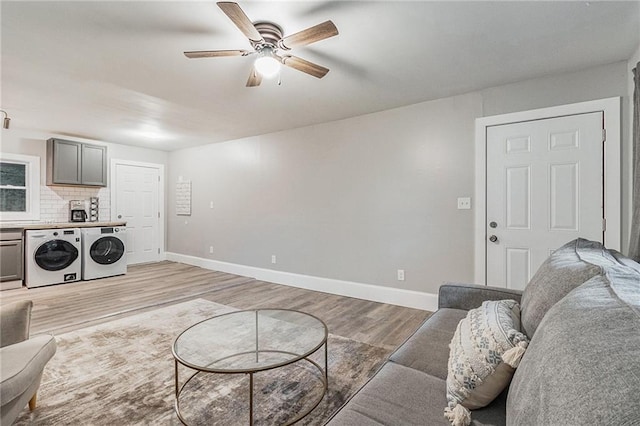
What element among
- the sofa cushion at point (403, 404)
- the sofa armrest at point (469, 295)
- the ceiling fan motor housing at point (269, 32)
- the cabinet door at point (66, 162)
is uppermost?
the ceiling fan motor housing at point (269, 32)

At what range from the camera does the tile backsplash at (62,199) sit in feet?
16.3

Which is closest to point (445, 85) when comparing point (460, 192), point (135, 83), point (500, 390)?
point (460, 192)

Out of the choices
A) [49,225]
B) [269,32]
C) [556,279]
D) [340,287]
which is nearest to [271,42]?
[269,32]

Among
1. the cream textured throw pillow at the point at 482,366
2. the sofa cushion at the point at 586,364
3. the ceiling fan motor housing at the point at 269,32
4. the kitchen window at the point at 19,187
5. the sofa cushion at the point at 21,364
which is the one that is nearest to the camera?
the sofa cushion at the point at 586,364

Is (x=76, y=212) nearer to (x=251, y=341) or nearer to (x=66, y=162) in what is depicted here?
(x=66, y=162)

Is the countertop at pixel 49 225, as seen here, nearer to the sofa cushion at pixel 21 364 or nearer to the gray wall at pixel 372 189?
the gray wall at pixel 372 189

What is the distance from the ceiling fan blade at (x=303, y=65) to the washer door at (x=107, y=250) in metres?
4.69

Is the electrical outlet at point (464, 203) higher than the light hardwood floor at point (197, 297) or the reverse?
higher

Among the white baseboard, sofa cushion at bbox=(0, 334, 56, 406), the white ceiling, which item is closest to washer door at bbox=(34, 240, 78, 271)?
the white ceiling

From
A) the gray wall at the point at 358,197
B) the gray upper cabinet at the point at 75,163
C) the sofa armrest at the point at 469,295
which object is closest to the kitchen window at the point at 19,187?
the gray upper cabinet at the point at 75,163

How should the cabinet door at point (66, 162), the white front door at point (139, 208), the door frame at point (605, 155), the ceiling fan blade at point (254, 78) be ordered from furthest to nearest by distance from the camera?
the white front door at point (139, 208) → the cabinet door at point (66, 162) → the door frame at point (605, 155) → the ceiling fan blade at point (254, 78)

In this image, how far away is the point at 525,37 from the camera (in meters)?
2.14

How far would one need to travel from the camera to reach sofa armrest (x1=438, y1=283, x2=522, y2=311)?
1.86 m

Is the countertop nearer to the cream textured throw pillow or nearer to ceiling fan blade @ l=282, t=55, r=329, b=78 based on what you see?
ceiling fan blade @ l=282, t=55, r=329, b=78
